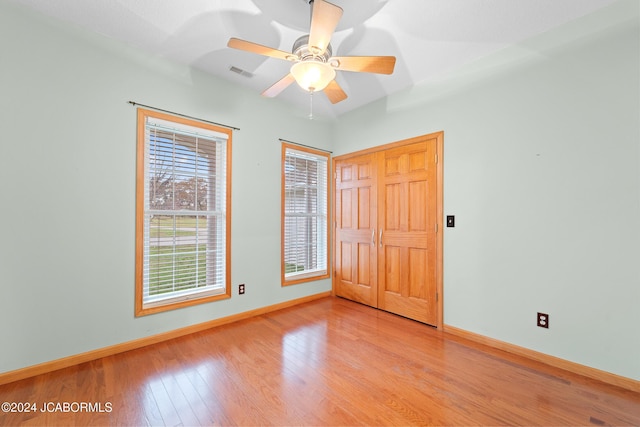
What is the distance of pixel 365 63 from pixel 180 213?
2.30 metres

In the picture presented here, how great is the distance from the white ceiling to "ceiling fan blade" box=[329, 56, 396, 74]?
0.47m

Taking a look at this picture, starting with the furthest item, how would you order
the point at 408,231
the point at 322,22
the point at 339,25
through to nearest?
the point at 408,231 → the point at 339,25 → the point at 322,22

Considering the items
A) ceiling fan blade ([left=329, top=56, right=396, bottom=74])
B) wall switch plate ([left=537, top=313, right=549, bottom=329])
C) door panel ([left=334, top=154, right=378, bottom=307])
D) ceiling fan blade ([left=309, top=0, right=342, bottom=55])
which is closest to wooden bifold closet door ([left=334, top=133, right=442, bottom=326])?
door panel ([left=334, top=154, right=378, bottom=307])

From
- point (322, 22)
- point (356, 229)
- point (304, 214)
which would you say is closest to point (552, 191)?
point (356, 229)

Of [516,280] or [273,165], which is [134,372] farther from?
[516,280]

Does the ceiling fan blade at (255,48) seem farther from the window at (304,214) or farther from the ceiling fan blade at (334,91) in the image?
the window at (304,214)

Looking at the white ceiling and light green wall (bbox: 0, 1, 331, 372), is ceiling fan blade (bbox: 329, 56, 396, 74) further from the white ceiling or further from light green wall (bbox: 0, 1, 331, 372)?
light green wall (bbox: 0, 1, 331, 372)

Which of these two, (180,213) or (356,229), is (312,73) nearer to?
(180,213)

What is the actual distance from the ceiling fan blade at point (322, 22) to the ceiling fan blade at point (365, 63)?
0.51 feet

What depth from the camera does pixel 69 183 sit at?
2205 mm

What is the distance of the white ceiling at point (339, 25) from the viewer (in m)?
2.01

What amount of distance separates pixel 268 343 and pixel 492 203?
2.63 m

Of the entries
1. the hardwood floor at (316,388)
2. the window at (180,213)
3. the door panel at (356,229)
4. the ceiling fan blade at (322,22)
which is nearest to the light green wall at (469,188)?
the window at (180,213)

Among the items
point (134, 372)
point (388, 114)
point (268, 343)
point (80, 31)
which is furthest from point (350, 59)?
point (134, 372)
